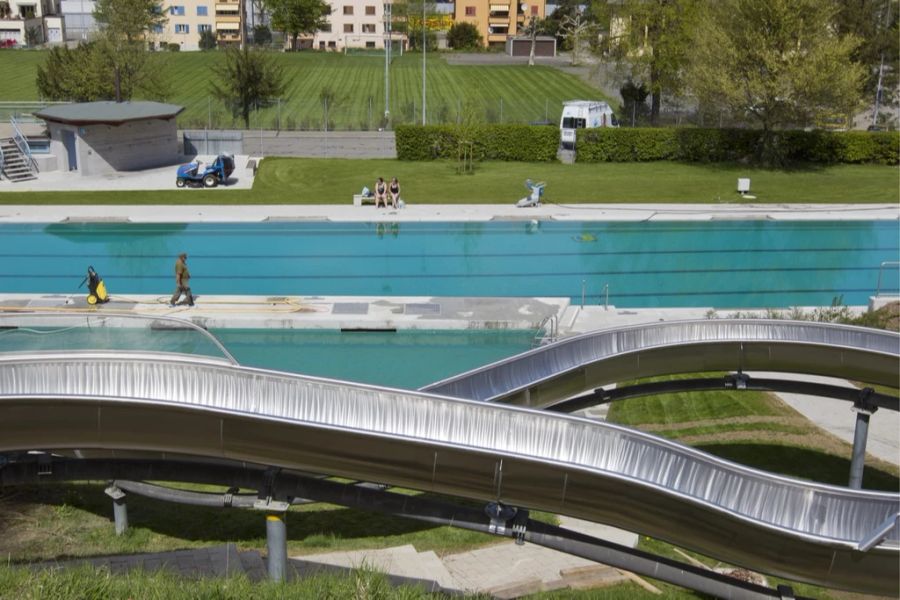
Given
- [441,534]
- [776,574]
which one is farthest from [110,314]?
[776,574]

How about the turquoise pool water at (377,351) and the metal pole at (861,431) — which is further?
the turquoise pool water at (377,351)

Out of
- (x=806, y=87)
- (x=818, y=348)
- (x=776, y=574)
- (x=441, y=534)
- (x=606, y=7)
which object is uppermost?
(x=606, y=7)

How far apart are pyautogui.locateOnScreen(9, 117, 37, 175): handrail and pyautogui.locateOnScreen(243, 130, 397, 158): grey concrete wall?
28.1 ft

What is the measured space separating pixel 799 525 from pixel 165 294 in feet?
60.4

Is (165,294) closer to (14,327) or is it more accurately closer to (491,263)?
(491,263)

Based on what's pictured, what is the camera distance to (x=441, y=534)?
12.4 meters

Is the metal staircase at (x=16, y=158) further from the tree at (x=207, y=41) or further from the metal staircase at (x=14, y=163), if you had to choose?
the tree at (x=207, y=41)

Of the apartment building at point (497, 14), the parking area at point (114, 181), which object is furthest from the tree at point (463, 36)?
the parking area at point (114, 181)

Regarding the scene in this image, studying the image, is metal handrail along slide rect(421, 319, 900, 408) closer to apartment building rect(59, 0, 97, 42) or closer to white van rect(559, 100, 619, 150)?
white van rect(559, 100, 619, 150)

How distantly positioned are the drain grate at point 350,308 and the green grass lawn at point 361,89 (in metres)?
22.8

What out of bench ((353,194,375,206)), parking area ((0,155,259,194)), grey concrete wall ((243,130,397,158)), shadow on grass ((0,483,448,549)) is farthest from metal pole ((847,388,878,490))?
grey concrete wall ((243,130,397,158))

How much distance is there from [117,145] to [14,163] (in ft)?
12.1

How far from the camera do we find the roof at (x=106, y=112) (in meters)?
35.7

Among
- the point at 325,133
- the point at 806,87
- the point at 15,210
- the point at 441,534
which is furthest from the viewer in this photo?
the point at 325,133
